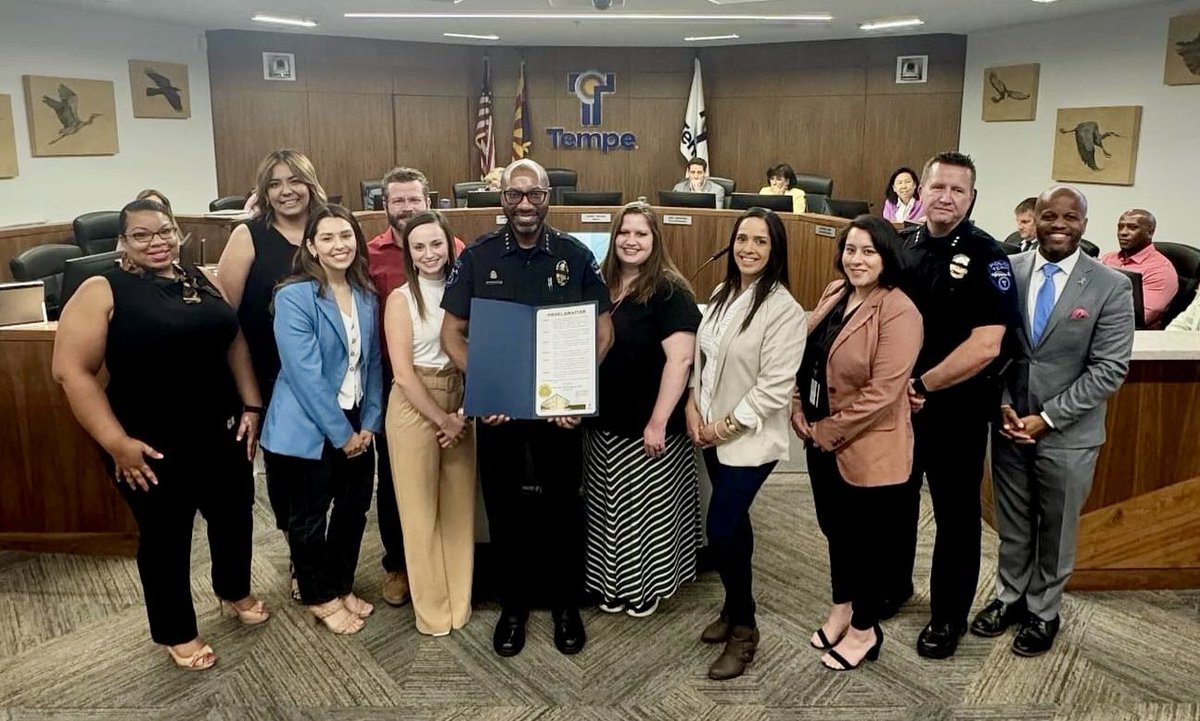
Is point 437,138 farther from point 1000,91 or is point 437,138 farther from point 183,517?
point 183,517

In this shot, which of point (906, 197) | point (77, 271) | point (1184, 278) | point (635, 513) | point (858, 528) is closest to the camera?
point (858, 528)

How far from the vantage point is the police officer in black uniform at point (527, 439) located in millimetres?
2533

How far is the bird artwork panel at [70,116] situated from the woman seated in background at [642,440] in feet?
21.0

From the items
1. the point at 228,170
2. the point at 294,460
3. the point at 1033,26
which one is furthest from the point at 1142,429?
the point at 228,170

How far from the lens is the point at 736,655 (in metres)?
2.69

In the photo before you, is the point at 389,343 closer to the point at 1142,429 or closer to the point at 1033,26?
the point at 1142,429

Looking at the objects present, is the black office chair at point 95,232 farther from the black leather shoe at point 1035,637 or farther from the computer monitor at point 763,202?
the black leather shoe at point 1035,637

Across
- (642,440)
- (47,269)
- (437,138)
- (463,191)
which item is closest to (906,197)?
(463,191)

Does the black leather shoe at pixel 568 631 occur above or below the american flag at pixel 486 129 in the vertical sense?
below

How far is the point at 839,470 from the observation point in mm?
2523

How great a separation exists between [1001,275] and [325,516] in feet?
6.92

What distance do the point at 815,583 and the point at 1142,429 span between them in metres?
1.25

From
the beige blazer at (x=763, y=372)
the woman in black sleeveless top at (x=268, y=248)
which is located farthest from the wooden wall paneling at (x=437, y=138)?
the beige blazer at (x=763, y=372)

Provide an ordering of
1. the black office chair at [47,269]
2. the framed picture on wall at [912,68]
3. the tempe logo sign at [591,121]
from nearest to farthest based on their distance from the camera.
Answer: the black office chair at [47,269]
the framed picture on wall at [912,68]
the tempe logo sign at [591,121]
